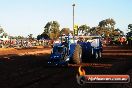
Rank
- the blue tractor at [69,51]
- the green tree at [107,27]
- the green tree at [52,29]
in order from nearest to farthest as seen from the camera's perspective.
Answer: the blue tractor at [69,51]
the green tree at [52,29]
the green tree at [107,27]

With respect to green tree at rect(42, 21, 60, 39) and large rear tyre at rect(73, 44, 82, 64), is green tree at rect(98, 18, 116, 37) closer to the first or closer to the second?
green tree at rect(42, 21, 60, 39)

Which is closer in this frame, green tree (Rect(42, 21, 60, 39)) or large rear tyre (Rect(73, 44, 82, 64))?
large rear tyre (Rect(73, 44, 82, 64))

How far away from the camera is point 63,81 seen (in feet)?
48.9

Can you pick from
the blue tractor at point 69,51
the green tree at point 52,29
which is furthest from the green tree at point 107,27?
the blue tractor at point 69,51

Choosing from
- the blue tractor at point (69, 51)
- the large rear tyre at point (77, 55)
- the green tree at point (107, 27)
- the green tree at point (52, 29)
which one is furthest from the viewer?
the green tree at point (107, 27)

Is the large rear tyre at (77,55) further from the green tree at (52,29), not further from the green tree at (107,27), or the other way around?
the green tree at (107,27)

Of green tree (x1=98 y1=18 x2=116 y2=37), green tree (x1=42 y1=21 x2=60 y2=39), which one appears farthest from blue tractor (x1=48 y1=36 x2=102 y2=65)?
green tree (x1=98 y1=18 x2=116 y2=37)

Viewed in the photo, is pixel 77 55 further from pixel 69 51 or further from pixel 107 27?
pixel 107 27

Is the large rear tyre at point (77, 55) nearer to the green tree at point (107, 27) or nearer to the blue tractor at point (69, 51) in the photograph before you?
the blue tractor at point (69, 51)

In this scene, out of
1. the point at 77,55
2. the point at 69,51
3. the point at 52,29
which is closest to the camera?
the point at 69,51

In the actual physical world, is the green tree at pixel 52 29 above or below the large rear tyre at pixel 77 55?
above

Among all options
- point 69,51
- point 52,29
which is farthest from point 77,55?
point 52,29

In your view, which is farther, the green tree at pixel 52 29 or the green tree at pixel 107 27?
the green tree at pixel 107 27

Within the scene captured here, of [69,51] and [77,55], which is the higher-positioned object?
[69,51]
